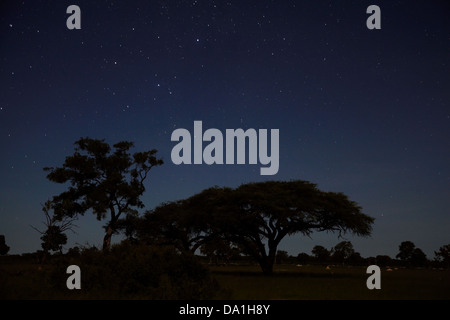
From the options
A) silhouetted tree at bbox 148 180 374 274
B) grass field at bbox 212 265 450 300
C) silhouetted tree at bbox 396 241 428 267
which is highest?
silhouetted tree at bbox 148 180 374 274

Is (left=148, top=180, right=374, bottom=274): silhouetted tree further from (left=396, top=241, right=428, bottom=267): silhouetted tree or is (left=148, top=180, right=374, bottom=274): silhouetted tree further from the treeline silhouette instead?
(left=396, top=241, right=428, bottom=267): silhouetted tree

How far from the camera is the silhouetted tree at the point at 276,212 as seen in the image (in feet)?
108

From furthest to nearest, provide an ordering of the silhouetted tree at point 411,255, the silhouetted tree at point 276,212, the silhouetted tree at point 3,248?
1. the silhouetted tree at point 3,248
2. the silhouetted tree at point 411,255
3. the silhouetted tree at point 276,212

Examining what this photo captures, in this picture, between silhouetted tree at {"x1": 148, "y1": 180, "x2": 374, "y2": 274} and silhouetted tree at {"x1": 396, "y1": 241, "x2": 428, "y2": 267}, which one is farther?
silhouetted tree at {"x1": 396, "y1": 241, "x2": 428, "y2": 267}

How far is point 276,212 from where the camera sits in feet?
106

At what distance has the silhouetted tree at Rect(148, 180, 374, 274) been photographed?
108ft

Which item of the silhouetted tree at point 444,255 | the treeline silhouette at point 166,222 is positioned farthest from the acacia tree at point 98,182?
the silhouetted tree at point 444,255

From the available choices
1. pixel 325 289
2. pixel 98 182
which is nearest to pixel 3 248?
pixel 98 182

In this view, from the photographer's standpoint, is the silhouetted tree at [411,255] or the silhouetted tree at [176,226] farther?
the silhouetted tree at [411,255]

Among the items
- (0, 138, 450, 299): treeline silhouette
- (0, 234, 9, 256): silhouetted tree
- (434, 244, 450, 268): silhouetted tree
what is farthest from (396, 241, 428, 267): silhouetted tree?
(0, 234, 9, 256): silhouetted tree

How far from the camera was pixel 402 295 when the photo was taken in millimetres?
18000

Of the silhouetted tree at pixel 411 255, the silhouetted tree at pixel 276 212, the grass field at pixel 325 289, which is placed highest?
the silhouetted tree at pixel 276 212

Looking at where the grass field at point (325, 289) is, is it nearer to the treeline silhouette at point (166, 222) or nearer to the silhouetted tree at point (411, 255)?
the treeline silhouette at point (166, 222)
